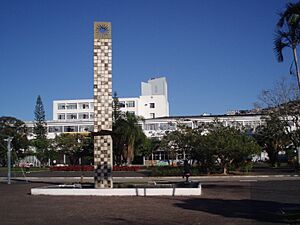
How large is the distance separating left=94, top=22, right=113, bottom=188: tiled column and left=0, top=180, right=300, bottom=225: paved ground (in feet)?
7.44

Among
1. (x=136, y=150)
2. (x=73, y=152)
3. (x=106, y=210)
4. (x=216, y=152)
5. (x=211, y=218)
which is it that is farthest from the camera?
(x=73, y=152)

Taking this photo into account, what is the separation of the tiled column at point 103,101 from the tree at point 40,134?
5388 cm

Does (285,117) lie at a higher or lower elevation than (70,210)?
higher

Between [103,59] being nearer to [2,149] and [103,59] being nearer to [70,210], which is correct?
[70,210]

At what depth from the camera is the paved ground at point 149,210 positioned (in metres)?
11.3

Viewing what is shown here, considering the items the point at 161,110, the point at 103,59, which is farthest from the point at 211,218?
the point at 161,110

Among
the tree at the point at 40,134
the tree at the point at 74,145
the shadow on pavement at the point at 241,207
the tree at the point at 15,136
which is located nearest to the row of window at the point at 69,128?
the tree at the point at 40,134

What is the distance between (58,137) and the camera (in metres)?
69.4

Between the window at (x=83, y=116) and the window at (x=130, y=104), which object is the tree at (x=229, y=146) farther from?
the window at (x=83, y=116)

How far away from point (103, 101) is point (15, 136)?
55.6 meters

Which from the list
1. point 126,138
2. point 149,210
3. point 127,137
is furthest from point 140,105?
point 149,210

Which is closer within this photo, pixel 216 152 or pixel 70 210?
pixel 70 210

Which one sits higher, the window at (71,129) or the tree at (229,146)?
the window at (71,129)

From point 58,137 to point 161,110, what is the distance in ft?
94.9
